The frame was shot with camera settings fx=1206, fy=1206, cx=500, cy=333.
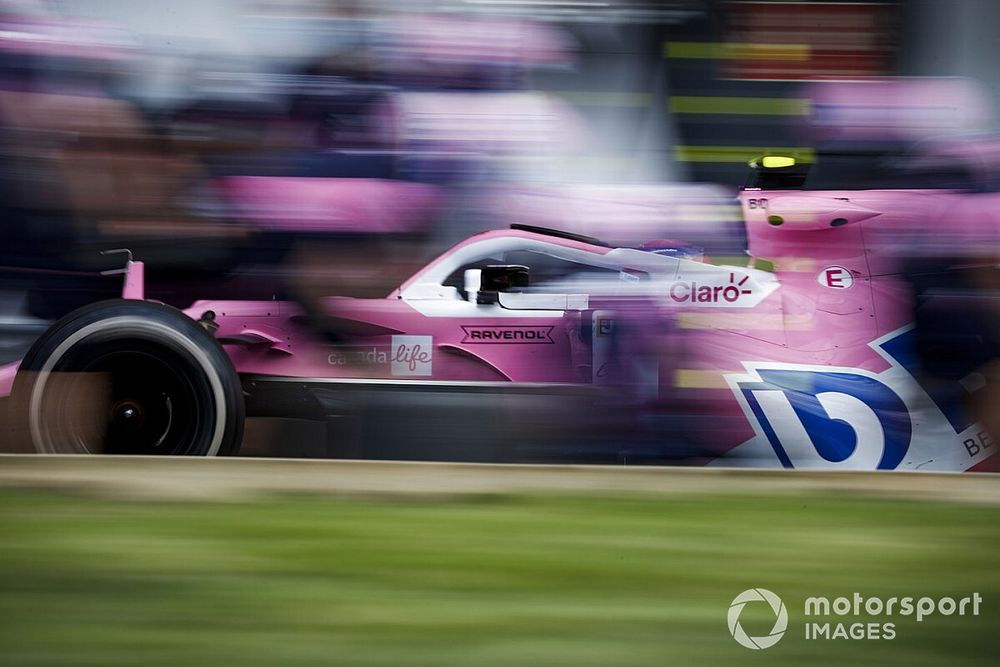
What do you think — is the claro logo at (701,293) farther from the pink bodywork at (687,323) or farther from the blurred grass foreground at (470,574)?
the blurred grass foreground at (470,574)

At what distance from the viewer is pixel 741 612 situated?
5.25 feet

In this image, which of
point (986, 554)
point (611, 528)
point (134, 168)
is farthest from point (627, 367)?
point (134, 168)

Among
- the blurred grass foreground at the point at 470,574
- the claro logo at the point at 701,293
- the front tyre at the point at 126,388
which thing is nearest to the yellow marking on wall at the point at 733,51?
the claro logo at the point at 701,293

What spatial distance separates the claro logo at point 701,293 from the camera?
2527 mm

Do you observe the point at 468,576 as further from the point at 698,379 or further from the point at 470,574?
the point at 698,379

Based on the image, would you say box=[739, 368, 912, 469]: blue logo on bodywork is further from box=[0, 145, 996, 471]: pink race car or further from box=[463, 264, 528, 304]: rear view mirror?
box=[463, 264, 528, 304]: rear view mirror

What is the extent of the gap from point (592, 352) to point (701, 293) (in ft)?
0.87

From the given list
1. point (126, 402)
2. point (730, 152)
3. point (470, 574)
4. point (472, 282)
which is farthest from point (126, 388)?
point (730, 152)

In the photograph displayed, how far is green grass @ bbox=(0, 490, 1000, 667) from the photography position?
1510 mm

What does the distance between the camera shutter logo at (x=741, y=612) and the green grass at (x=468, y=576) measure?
0.04 ft

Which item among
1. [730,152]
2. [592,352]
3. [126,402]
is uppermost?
[730,152]

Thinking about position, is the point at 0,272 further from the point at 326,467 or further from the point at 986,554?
the point at 986,554

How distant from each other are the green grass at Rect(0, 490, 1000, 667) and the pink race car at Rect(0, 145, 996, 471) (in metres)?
0.58

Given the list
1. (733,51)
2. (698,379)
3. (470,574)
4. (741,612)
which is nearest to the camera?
(741,612)
